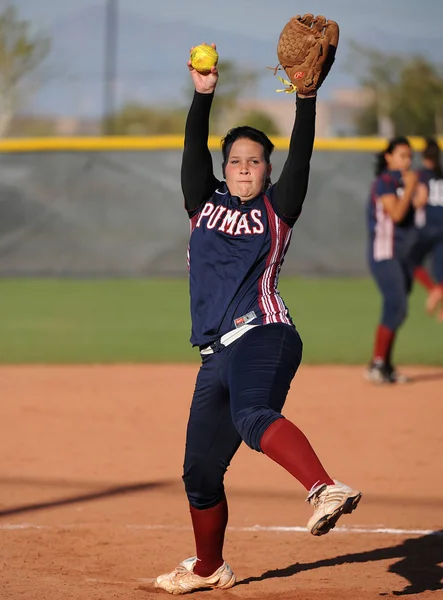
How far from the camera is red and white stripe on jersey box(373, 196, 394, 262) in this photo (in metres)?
9.41

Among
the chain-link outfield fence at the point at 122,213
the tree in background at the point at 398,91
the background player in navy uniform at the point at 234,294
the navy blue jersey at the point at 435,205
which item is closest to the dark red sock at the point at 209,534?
the background player in navy uniform at the point at 234,294

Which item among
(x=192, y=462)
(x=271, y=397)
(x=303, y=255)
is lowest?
(x=303, y=255)

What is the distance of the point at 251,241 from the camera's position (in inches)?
158

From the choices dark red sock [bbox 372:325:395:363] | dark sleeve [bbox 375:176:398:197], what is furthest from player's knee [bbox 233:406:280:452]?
dark sleeve [bbox 375:176:398:197]

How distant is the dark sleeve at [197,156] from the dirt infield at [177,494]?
1.62 m

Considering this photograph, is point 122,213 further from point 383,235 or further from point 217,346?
point 217,346

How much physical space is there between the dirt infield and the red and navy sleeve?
1.59m

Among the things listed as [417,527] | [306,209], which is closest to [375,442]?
[417,527]

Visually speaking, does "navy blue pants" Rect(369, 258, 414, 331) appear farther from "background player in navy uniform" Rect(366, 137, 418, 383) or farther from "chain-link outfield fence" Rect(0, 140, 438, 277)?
"chain-link outfield fence" Rect(0, 140, 438, 277)

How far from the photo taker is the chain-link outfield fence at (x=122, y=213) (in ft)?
61.2

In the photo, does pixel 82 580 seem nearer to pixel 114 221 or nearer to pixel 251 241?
pixel 251 241

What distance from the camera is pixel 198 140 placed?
13.5 ft

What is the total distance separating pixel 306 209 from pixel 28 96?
1089 cm

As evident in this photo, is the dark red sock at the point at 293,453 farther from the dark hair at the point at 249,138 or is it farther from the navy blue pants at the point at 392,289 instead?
the navy blue pants at the point at 392,289
